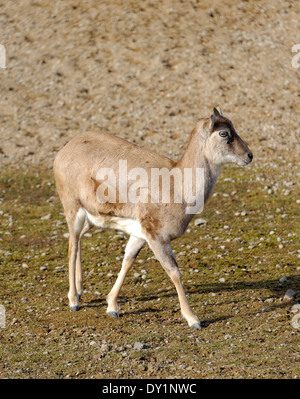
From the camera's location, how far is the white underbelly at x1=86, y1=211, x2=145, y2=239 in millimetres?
10578

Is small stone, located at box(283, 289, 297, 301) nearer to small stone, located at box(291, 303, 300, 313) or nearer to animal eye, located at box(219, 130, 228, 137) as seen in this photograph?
small stone, located at box(291, 303, 300, 313)

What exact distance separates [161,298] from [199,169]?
263 cm

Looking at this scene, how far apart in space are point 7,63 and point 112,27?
480cm

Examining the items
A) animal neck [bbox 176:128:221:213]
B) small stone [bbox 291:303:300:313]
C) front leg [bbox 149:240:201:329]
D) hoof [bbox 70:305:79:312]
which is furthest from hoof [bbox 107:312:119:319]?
small stone [bbox 291:303:300:313]

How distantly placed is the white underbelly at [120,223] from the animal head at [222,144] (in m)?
1.61

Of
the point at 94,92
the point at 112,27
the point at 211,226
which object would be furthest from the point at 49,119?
the point at 211,226

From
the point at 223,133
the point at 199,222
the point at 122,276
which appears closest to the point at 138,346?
the point at 122,276

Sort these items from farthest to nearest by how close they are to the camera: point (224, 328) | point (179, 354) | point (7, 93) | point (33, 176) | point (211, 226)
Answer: point (7, 93) → point (33, 176) → point (211, 226) → point (224, 328) → point (179, 354)

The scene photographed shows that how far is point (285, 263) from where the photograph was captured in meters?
13.4

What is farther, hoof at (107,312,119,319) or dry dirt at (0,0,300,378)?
hoof at (107,312,119,319)

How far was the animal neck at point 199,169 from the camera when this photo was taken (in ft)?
34.6

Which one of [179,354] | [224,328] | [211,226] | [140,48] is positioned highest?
[179,354]

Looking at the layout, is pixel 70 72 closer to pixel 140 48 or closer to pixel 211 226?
pixel 140 48

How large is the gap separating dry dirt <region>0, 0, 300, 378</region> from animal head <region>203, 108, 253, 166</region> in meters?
2.57
